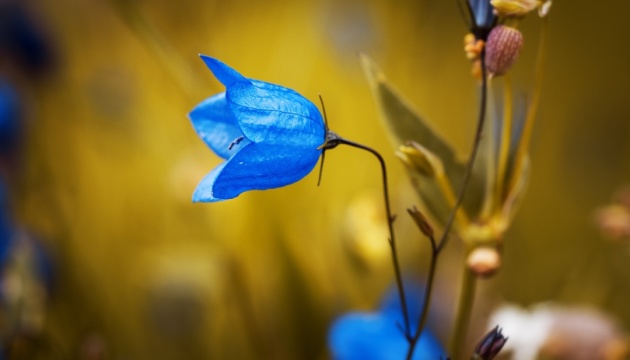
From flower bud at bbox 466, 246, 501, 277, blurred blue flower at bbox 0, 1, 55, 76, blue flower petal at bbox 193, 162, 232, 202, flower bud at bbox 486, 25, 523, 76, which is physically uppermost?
blurred blue flower at bbox 0, 1, 55, 76

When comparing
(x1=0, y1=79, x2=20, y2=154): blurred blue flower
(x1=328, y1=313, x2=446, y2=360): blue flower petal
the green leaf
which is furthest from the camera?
(x1=0, y1=79, x2=20, y2=154): blurred blue flower

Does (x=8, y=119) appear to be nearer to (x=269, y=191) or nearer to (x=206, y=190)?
(x=269, y=191)

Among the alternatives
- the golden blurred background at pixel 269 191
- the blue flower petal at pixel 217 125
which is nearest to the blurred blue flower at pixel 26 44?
the golden blurred background at pixel 269 191

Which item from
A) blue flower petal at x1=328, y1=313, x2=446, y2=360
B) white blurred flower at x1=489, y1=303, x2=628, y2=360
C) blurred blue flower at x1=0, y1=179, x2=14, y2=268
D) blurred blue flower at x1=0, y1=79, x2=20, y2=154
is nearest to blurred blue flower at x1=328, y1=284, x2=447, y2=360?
blue flower petal at x1=328, y1=313, x2=446, y2=360

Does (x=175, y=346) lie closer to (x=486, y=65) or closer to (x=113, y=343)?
(x=113, y=343)

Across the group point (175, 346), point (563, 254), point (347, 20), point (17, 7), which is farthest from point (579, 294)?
point (17, 7)

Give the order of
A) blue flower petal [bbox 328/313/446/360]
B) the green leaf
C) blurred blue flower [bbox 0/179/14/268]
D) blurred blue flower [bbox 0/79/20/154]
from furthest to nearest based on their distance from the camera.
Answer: blurred blue flower [bbox 0/79/20/154] < blurred blue flower [bbox 0/179/14/268] < blue flower petal [bbox 328/313/446/360] < the green leaf

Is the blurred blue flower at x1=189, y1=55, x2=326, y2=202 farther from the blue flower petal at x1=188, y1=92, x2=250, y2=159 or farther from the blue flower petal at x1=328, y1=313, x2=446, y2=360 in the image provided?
the blue flower petal at x1=328, y1=313, x2=446, y2=360
